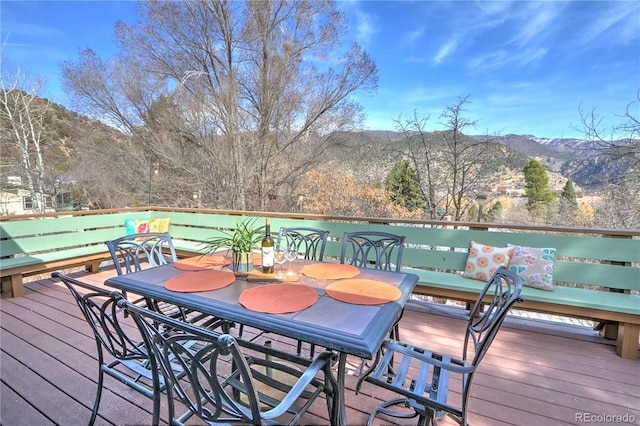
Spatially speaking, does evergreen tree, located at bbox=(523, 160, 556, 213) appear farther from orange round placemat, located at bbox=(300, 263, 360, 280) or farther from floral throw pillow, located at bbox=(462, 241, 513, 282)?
orange round placemat, located at bbox=(300, 263, 360, 280)

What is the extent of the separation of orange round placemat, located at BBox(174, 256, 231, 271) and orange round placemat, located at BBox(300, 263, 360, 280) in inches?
22.3

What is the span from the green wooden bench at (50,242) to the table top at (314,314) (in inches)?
99.4

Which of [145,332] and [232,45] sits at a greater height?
[232,45]

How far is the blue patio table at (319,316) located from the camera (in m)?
1.07

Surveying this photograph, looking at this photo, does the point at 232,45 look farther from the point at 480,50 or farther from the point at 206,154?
the point at 480,50

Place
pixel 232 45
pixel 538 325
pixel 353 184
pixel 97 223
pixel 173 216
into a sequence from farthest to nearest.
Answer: pixel 353 184, pixel 232 45, pixel 173 216, pixel 97 223, pixel 538 325

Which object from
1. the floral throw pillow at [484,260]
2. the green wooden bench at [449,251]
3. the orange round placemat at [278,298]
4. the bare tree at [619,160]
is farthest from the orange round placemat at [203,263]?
the bare tree at [619,160]

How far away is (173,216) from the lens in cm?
466

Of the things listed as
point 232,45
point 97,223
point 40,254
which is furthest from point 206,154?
point 40,254

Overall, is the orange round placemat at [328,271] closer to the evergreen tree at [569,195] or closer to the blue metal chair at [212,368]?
the blue metal chair at [212,368]

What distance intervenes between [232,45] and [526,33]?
5.87 metres

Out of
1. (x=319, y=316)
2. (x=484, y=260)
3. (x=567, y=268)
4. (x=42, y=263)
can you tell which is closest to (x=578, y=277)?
(x=567, y=268)

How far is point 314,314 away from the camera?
1.24 m

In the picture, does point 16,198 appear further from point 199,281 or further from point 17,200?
point 199,281
